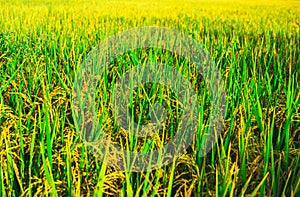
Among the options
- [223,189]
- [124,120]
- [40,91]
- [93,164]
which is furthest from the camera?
[40,91]

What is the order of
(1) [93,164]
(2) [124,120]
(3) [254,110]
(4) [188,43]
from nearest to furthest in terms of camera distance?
(1) [93,164]
(3) [254,110]
(2) [124,120]
(4) [188,43]

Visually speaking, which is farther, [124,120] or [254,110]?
[124,120]

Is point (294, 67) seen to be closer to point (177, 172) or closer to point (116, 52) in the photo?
point (116, 52)

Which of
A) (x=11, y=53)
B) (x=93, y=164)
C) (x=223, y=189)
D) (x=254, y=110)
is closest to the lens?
(x=223, y=189)

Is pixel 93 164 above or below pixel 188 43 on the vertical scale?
below

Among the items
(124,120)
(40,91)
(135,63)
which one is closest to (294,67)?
(135,63)

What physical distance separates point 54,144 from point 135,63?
42.3 inches

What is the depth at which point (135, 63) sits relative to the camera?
2.27 metres

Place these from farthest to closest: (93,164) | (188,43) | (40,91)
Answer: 1. (188,43)
2. (40,91)
3. (93,164)

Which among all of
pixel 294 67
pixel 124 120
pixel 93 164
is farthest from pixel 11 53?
pixel 294 67

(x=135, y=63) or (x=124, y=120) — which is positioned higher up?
(x=135, y=63)

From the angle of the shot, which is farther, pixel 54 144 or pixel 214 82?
pixel 214 82

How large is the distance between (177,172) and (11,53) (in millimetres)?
1681

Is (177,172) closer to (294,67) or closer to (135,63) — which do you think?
(135,63)
